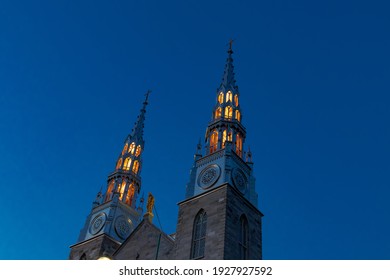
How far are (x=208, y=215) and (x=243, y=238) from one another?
2.82 meters

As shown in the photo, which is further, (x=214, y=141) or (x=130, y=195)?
(x=130, y=195)

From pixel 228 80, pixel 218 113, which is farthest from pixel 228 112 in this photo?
pixel 228 80

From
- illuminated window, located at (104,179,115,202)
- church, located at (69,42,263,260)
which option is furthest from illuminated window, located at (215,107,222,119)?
illuminated window, located at (104,179,115,202)

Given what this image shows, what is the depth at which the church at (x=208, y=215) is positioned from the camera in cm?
2788

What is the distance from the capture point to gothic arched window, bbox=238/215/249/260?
28.2m

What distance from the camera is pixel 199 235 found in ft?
93.5

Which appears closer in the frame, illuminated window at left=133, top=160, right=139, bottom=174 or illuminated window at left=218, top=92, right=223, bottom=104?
illuminated window at left=218, top=92, right=223, bottom=104

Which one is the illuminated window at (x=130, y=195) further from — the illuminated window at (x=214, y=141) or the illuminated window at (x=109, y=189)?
the illuminated window at (x=214, y=141)

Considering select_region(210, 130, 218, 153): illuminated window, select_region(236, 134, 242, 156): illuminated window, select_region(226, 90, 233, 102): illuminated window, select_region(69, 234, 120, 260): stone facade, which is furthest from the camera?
select_region(226, 90, 233, 102): illuminated window

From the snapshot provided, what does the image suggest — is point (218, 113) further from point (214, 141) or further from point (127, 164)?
point (127, 164)

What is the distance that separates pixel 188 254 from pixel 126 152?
66.4ft

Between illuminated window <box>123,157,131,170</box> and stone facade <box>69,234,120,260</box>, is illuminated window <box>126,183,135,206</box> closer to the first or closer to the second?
illuminated window <box>123,157,131,170</box>

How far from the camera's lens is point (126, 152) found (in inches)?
1807
